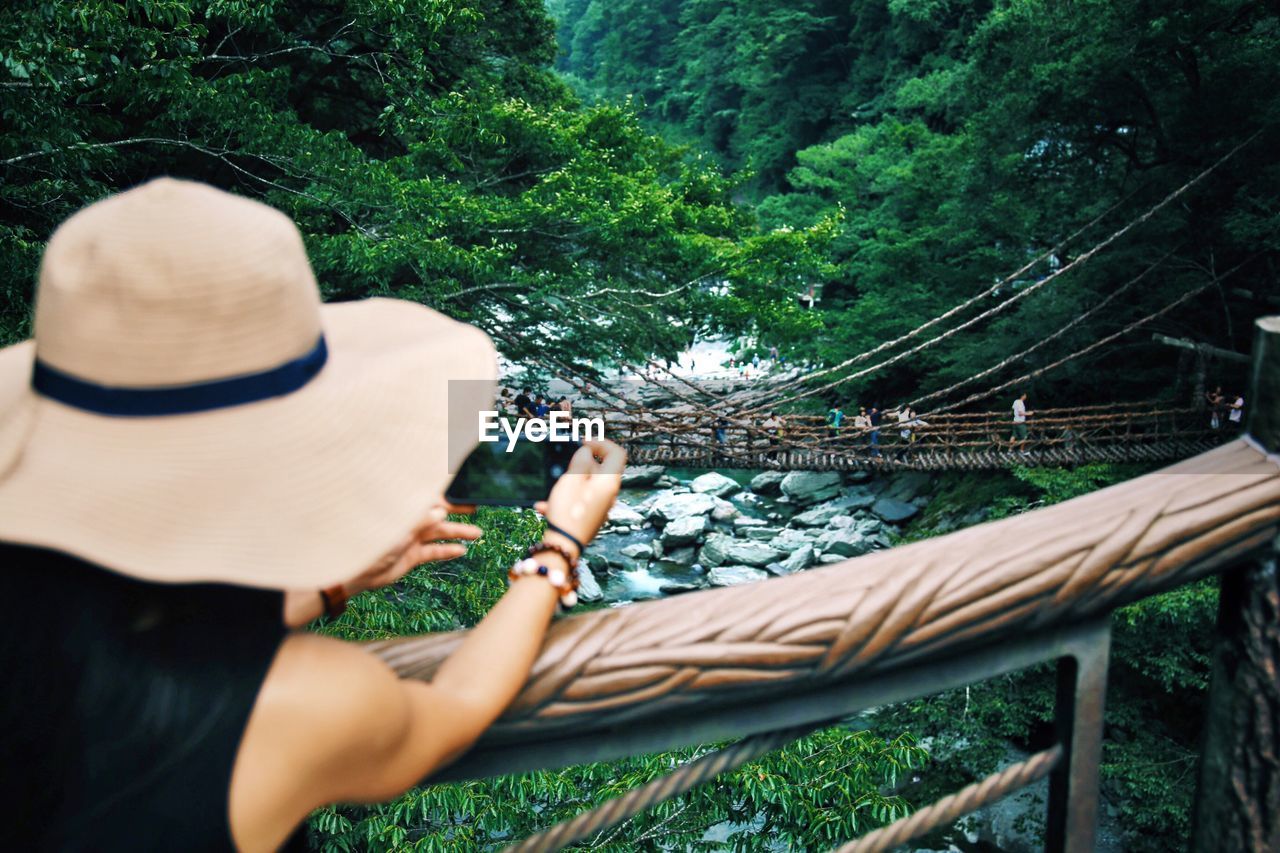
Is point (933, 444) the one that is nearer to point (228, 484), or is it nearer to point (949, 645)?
point (949, 645)

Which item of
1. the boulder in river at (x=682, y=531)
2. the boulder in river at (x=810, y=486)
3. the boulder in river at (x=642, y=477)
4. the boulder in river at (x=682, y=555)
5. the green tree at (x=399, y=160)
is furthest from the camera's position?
the boulder in river at (x=642, y=477)

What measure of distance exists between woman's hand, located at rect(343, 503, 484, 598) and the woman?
4.9 inches

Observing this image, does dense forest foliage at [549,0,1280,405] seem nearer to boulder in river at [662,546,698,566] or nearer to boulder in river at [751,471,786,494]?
boulder in river at [751,471,786,494]

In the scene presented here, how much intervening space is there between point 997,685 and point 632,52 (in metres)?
23.2

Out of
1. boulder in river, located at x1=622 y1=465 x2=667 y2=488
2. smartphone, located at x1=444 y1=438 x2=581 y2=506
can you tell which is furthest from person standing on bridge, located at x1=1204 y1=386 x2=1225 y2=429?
smartphone, located at x1=444 y1=438 x2=581 y2=506

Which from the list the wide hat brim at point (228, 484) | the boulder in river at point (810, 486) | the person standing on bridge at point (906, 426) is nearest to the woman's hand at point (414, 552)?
the wide hat brim at point (228, 484)

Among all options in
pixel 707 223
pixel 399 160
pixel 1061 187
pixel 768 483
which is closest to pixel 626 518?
pixel 768 483

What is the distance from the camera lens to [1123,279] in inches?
333

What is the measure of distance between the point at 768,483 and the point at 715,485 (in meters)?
0.83

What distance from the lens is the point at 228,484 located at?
1.51 feet

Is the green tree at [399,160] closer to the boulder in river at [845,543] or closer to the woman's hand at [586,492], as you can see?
the woman's hand at [586,492]

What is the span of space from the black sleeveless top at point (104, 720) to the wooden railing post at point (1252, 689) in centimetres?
60

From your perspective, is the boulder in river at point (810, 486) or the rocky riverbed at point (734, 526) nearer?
the rocky riverbed at point (734, 526)

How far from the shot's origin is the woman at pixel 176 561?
45 cm
